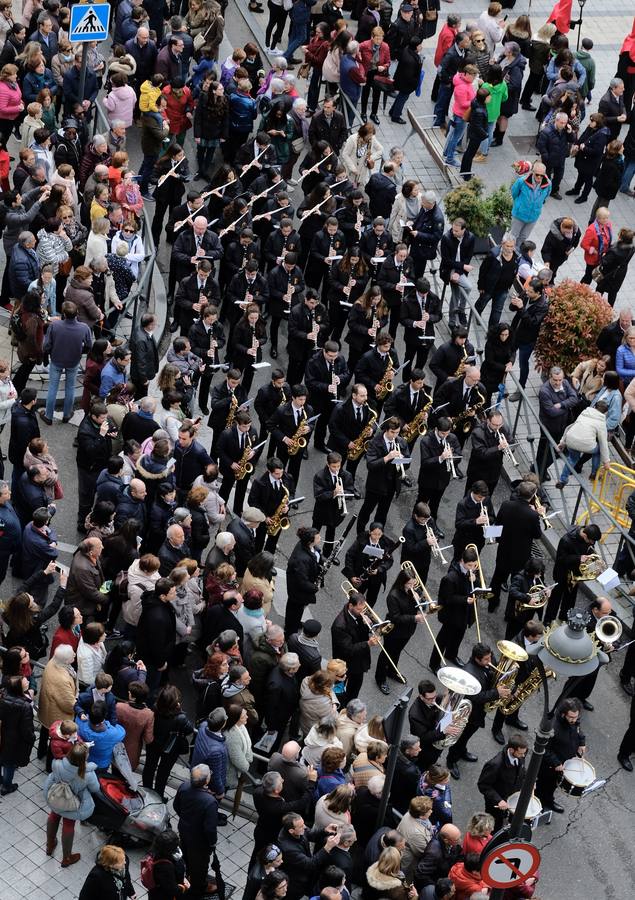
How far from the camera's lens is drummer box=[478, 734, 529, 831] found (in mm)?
15578

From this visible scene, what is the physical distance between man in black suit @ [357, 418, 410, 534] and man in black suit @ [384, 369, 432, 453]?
0.72 metres

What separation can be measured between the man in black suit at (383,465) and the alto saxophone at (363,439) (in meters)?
0.26

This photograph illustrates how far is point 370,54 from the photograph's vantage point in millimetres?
25234

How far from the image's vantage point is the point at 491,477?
1942 centimetres

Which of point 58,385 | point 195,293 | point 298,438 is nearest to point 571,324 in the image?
point 298,438

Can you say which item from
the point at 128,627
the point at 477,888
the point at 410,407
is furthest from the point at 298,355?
the point at 477,888

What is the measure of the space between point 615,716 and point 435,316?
18.1 feet

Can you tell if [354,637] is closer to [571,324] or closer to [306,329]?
[306,329]

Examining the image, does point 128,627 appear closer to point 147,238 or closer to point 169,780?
point 169,780

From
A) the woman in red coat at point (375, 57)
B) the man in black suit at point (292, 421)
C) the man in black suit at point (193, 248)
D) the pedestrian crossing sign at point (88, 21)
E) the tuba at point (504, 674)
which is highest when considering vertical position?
the pedestrian crossing sign at point (88, 21)

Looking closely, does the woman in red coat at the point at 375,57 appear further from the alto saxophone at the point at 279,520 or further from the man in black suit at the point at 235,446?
the alto saxophone at the point at 279,520

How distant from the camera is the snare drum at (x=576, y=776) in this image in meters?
16.1

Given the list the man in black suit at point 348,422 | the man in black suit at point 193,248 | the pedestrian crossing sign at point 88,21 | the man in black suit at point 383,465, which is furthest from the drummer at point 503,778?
the pedestrian crossing sign at point 88,21

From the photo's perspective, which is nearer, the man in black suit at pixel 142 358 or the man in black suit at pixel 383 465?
the man in black suit at pixel 383 465
